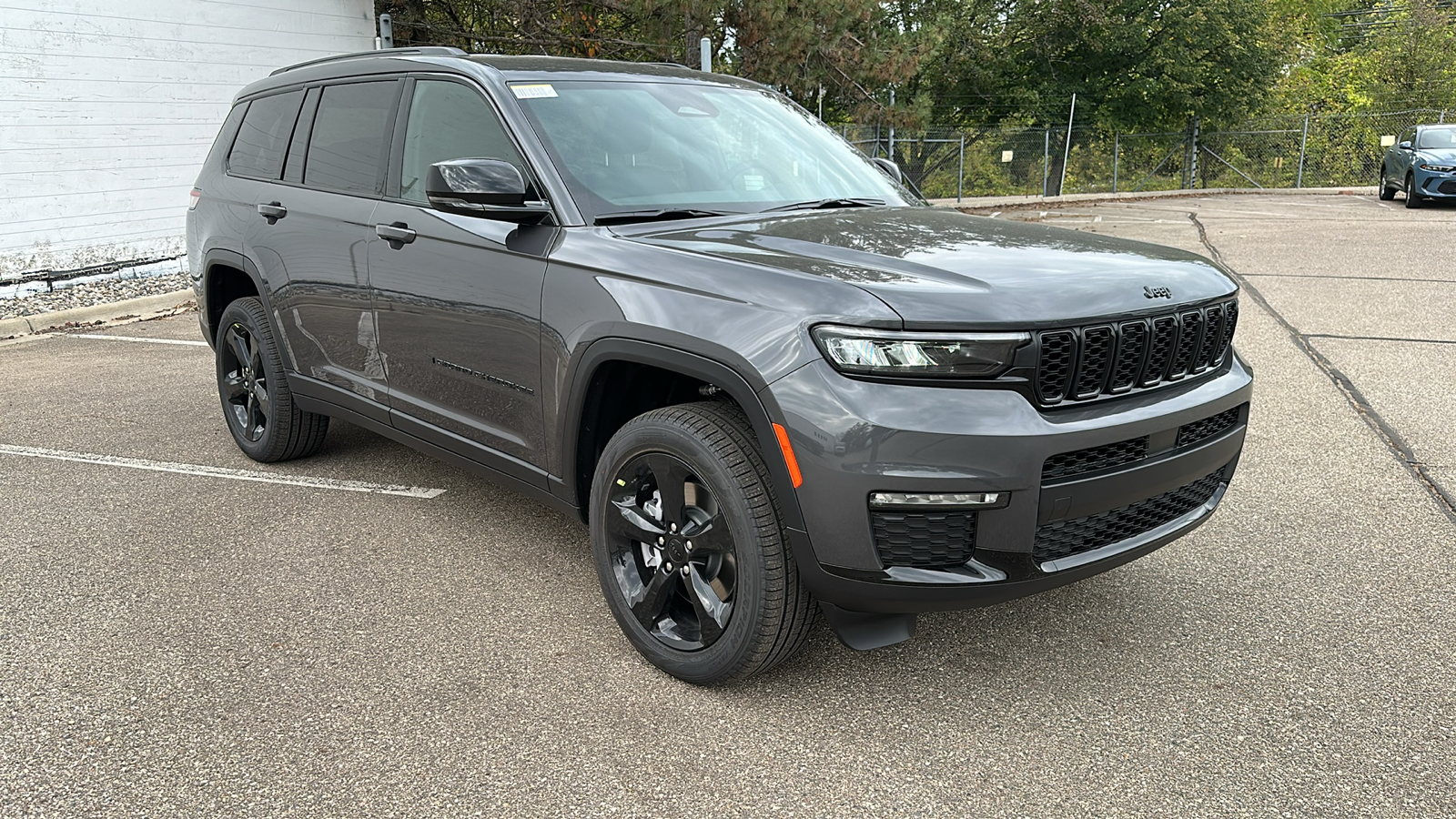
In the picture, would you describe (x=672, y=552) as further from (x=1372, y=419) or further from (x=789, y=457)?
(x=1372, y=419)

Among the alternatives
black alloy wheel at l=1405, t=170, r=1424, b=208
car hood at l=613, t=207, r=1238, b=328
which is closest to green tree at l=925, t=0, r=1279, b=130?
black alloy wheel at l=1405, t=170, r=1424, b=208

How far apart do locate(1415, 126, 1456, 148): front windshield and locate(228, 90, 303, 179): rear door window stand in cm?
2214

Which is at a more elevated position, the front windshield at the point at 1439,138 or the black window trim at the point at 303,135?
the front windshield at the point at 1439,138

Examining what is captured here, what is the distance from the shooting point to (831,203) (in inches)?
159

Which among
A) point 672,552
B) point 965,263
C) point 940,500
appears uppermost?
point 965,263

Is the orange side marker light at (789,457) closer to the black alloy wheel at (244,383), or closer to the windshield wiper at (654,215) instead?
the windshield wiper at (654,215)

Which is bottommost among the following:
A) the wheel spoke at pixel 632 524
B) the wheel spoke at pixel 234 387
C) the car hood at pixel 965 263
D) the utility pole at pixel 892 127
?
the wheel spoke at pixel 234 387

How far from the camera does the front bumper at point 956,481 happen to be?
104 inches

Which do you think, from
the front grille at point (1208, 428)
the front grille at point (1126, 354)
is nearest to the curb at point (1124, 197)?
the front grille at point (1208, 428)

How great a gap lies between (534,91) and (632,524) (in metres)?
1.61

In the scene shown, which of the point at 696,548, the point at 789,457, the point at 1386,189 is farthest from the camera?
the point at 1386,189

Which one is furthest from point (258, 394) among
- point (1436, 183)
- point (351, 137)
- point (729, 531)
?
point (1436, 183)

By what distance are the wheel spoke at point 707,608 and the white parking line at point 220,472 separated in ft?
7.14

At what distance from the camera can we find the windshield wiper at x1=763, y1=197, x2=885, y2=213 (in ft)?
12.8
